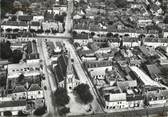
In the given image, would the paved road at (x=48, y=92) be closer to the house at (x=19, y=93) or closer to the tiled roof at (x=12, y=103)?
the house at (x=19, y=93)

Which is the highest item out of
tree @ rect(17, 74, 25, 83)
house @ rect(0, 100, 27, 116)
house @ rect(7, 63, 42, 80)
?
house @ rect(7, 63, 42, 80)

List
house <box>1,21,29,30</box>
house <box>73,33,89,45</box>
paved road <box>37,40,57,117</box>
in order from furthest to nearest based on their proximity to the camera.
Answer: house <box>1,21,29,30</box>
house <box>73,33,89,45</box>
paved road <box>37,40,57,117</box>

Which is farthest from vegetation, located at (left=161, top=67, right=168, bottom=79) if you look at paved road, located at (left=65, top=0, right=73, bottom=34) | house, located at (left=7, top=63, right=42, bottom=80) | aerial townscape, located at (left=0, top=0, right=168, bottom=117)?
paved road, located at (left=65, top=0, right=73, bottom=34)

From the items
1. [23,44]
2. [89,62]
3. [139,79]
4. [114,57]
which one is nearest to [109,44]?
[114,57]

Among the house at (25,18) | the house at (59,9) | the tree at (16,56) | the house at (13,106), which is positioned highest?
the house at (59,9)

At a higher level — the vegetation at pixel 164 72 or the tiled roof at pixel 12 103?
the vegetation at pixel 164 72

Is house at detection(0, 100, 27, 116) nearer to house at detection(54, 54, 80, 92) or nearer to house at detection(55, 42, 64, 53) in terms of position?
house at detection(54, 54, 80, 92)

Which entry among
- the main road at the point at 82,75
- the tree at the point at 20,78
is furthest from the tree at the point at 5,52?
the main road at the point at 82,75
